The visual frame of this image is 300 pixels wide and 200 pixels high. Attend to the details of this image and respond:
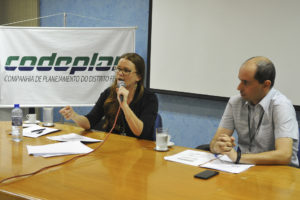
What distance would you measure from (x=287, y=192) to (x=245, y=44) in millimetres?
2157

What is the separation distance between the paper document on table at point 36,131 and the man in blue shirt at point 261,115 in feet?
3.73

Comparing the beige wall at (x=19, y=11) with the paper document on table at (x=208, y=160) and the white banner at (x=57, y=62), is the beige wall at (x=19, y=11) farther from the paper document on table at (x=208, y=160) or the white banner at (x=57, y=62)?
the paper document on table at (x=208, y=160)

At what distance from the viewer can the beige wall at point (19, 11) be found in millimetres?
4961

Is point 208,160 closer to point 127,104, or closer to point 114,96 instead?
point 127,104

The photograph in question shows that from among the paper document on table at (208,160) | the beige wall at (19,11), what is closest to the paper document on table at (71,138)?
the paper document on table at (208,160)

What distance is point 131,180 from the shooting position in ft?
5.33

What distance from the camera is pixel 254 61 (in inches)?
87.7

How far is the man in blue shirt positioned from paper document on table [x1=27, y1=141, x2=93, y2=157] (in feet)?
2.55

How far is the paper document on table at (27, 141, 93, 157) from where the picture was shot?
2.01 m

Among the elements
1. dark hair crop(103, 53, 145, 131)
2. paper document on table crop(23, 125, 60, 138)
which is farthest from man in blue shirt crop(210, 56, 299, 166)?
paper document on table crop(23, 125, 60, 138)

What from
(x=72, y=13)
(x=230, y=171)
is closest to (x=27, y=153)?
(x=230, y=171)

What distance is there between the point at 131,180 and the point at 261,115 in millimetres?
1049

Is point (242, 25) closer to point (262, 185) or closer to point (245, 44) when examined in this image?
point (245, 44)

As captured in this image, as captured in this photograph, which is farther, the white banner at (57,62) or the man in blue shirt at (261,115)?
the white banner at (57,62)
